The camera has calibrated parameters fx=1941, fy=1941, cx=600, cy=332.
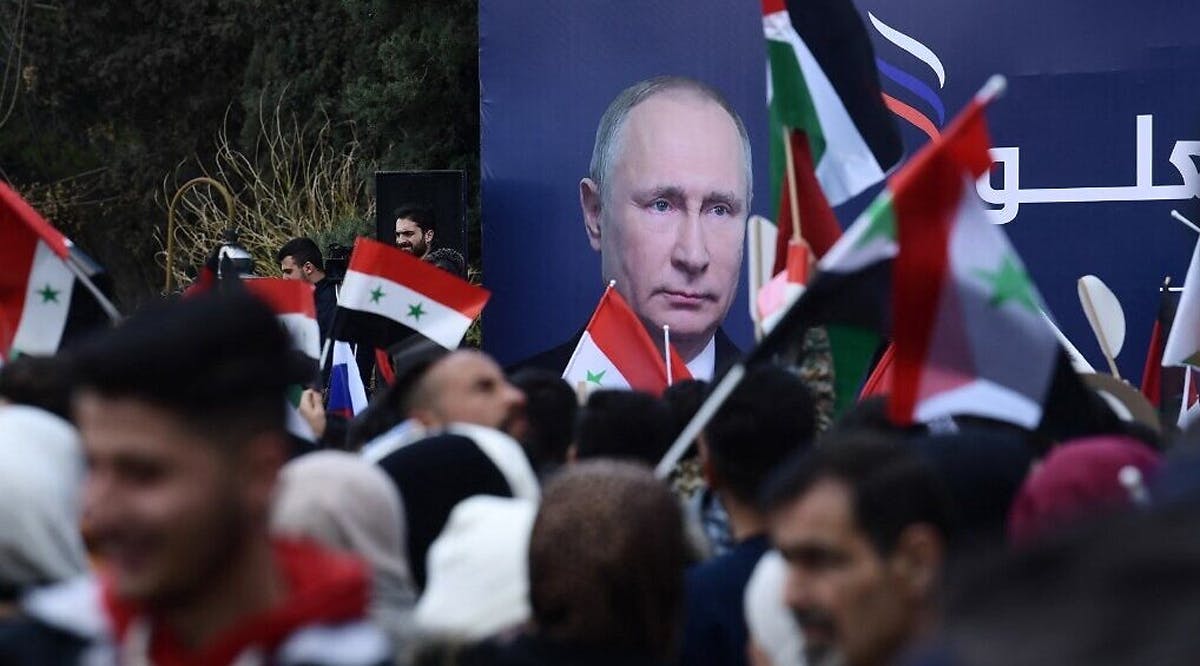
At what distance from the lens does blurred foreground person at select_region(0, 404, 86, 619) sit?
2.85m

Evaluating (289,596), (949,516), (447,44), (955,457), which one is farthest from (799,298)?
(447,44)

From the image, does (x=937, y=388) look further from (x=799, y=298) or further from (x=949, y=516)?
(x=949, y=516)

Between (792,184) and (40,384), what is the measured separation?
2154 millimetres

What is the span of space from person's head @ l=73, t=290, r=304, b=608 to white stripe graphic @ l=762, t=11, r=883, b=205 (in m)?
3.66

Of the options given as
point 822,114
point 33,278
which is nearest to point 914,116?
point 822,114

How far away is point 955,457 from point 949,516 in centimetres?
→ 65

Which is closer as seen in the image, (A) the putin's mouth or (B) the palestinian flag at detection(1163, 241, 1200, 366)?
(B) the palestinian flag at detection(1163, 241, 1200, 366)

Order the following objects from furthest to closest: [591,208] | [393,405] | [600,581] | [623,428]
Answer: [591,208]
[393,405]
[623,428]
[600,581]

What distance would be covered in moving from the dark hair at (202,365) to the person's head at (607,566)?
81 cm

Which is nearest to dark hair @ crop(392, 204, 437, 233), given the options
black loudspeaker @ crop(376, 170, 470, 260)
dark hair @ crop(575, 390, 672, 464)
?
black loudspeaker @ crop(376, 170, 470, 260)

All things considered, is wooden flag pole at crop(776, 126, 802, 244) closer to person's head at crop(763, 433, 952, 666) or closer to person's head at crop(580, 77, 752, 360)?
person's head at crop(763, 433, 952, 666)

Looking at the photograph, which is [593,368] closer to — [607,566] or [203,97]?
[607,566]

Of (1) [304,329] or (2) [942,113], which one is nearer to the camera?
(1) [304,329]

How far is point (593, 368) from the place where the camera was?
24.9ft
